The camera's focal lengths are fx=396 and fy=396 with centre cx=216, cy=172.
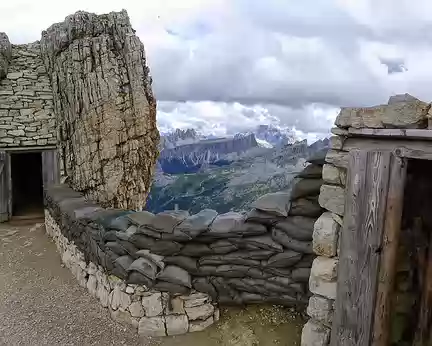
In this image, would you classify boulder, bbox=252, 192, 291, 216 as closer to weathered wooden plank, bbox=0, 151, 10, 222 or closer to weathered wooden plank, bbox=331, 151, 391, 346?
weathered wooden plank, bbox=331, 151, 391, 346

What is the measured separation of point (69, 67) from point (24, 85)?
2.09m

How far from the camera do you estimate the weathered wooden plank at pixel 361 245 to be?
334 centimetres

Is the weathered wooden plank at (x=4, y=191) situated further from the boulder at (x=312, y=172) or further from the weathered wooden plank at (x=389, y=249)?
the weathered wooden plank at (x=389, y=249)

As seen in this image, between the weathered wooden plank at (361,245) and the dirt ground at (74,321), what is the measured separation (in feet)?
3.75

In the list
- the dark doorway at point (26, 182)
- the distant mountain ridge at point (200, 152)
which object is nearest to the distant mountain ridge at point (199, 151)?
the distant mountain ridge at point (200, 152)

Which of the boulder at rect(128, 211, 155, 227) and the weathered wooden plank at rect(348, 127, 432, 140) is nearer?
the weathered wooden plank at rect(348, 127, 432, 140)

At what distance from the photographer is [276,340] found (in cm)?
457

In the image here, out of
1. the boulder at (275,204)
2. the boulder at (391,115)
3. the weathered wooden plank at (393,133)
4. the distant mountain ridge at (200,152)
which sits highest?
the boulder at (391,115)

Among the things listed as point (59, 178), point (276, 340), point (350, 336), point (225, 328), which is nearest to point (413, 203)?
point (350, 336)

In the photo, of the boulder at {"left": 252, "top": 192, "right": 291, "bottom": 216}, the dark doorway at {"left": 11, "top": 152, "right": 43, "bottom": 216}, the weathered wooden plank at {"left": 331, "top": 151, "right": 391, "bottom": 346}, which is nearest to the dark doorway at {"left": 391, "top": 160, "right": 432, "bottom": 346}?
the weathered wooden plank at {"left": 331, "top": 151, "right": 391, "bottom": 346}

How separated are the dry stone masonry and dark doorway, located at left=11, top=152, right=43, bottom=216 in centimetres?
902

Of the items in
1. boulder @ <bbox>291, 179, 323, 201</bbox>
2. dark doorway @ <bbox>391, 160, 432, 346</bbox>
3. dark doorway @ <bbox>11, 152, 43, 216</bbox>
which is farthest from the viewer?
dark doorway @ <bbox>11, 152, 43, 216</bbox>

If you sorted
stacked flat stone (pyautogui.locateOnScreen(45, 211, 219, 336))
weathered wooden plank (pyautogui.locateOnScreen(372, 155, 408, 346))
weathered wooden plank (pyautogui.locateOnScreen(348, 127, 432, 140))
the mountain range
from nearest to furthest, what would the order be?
1. weathered wooden plank (pyautogui.locateOnScreen(348, 127, 432, 140))
2. weathered wooden plank (pyautogui.locateOnScreen(372, 155, 408, 346))
3. stacked flat stone (pyautogui.locateOnScreen(45, 211, 219, 336))
4. the mountain range

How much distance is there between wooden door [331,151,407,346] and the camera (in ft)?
10.8
